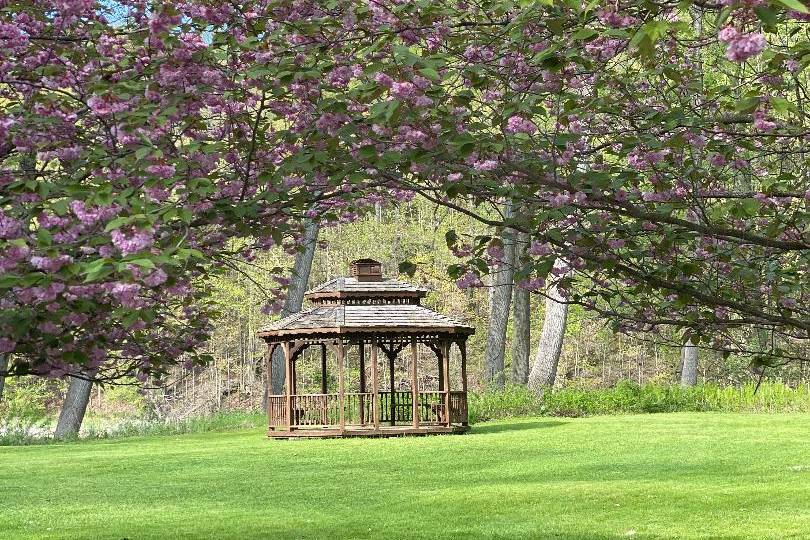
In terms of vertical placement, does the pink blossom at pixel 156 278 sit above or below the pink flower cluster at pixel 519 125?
below

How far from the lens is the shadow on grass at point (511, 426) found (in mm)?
21484

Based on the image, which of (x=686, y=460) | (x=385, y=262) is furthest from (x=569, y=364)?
(x=686, y=460)

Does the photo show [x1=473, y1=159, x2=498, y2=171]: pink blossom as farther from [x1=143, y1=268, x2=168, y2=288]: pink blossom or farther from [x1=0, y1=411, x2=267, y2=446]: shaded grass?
[x1=0, y1=411, x2=267, y2=446]: shaded grass

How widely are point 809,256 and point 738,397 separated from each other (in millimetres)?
21936

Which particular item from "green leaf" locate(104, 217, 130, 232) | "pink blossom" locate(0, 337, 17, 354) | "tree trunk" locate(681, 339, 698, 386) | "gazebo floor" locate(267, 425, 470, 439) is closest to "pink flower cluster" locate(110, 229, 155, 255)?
"green leaf" locate(104, 217, 130, 232)

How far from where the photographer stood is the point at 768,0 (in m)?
3.06

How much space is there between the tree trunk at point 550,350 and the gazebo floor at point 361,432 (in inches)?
237

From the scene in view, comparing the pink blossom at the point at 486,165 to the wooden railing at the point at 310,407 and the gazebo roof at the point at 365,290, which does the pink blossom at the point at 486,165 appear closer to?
the wooden railing at the point at 310,407

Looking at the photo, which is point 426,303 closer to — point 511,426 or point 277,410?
point 511,426

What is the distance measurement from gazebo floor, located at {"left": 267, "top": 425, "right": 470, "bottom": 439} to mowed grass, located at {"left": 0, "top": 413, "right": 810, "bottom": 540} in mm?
574

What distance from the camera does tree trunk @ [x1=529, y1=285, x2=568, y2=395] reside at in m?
27.1

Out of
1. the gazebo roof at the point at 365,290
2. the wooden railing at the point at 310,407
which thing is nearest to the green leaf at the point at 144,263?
the wooden railing at the point at 310,407

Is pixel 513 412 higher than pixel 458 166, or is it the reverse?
pixel 458 166

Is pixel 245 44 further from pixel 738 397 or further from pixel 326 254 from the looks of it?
pixel 326 254
